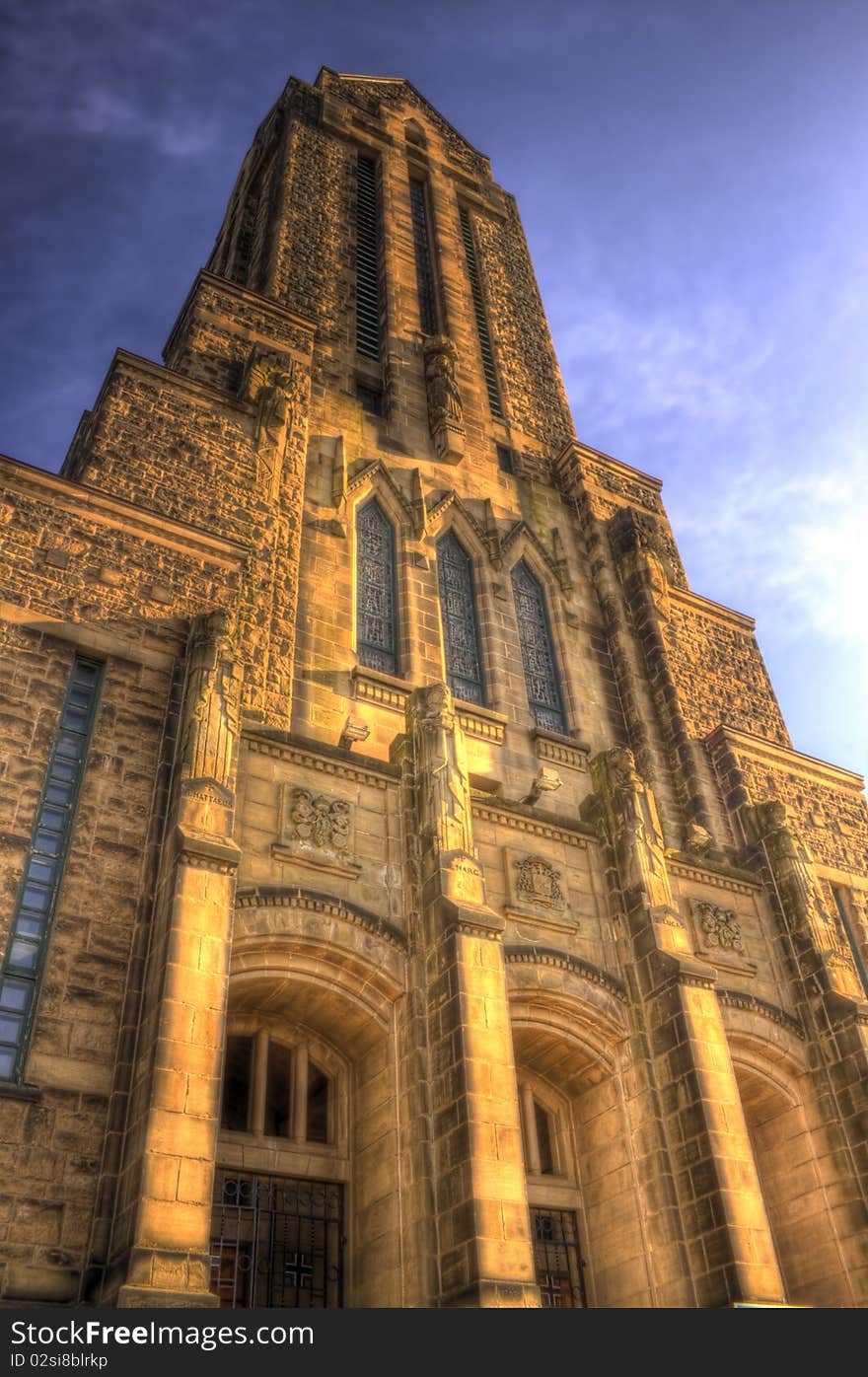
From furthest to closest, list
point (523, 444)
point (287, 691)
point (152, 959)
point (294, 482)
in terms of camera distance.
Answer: point (523, 444)
point (294, 482)
point (287, 691)
point (152, 959)

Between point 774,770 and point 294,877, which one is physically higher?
point 774,770

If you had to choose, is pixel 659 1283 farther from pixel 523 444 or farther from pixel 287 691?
pixel 523 444

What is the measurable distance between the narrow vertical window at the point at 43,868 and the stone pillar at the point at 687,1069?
7774 mm

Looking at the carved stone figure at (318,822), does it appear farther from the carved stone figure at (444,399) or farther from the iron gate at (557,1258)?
the carved stone figure at (444,399)

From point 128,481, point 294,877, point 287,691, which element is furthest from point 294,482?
point 294,877

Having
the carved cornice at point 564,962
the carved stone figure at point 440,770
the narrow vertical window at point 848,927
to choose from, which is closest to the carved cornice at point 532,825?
the carved stone figure at point 440,770

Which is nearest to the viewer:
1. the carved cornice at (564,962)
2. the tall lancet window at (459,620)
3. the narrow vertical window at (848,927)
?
the carved cornice at (564,962)

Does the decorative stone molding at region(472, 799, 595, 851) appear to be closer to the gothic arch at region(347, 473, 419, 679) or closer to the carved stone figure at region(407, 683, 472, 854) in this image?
the carved stone figure at region(407, 683, 472, 854)

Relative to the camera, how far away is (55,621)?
1452 centimetres

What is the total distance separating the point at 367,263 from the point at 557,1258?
82.4ft

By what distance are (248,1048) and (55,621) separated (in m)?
6.11

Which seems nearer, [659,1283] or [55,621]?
[659,1283]

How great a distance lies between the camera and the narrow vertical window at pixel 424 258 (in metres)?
29.6

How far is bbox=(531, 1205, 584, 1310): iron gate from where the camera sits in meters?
14.0
